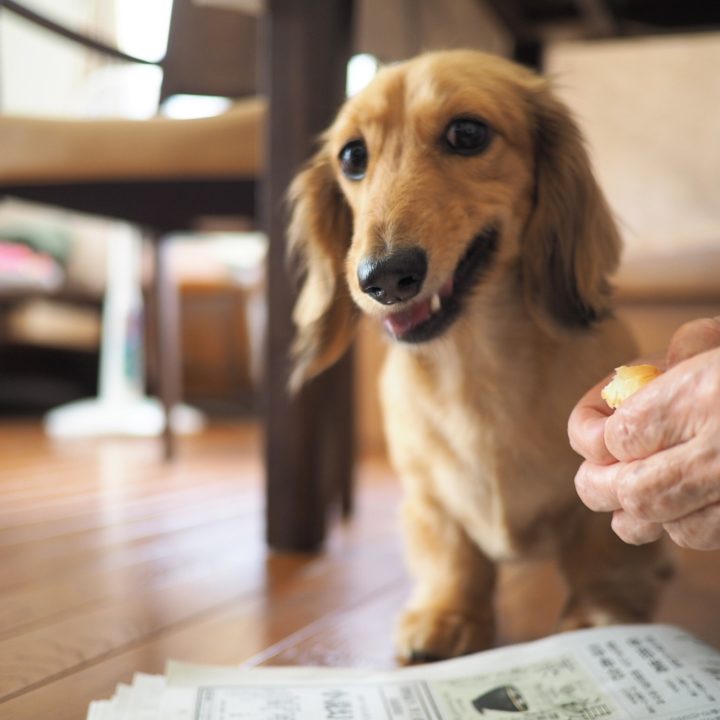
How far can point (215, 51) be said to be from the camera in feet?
6.50

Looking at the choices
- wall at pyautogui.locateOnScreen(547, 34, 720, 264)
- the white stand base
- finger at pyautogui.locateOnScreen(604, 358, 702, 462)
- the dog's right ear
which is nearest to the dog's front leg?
the dog's right ear

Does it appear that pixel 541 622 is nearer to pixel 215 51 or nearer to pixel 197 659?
pixel 197 659

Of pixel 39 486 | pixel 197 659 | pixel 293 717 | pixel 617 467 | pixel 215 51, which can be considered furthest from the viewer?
pixel 39 486

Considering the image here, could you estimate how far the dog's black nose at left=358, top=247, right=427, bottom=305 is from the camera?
892 millimetres

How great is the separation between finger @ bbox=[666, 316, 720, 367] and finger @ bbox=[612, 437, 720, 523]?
0.10m

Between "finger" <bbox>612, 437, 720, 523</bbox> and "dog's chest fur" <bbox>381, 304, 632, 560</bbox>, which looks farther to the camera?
"dog's chest fur" <bbox>381, 304, 632, 560</bbox>

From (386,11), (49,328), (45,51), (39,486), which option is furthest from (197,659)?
(45,51)

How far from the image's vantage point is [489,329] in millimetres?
1127

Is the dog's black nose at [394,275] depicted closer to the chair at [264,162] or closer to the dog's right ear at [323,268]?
the dog's right ear at [323,268]

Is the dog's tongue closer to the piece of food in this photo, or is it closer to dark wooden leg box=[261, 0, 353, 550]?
the piece of food

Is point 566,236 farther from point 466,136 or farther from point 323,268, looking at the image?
point 323,268

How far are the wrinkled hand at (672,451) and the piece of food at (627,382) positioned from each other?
20 millimetres

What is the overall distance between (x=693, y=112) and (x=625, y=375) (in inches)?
74.8

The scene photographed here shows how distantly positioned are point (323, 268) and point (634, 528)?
0.67m
